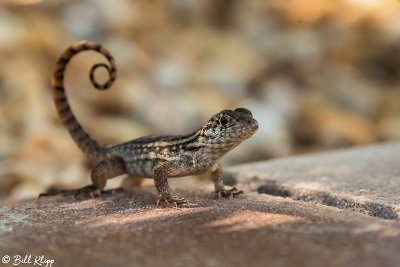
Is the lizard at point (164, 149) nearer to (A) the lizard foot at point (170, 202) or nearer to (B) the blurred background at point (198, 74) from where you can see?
(A) the lizard foot at point (170, 202)

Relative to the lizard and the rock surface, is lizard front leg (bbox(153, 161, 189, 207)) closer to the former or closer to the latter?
the lizard

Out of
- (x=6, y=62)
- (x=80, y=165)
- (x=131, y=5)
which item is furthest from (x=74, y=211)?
(x=131, y=5)

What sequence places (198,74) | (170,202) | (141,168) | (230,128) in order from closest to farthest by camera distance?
1. (170,202)
2. (230,128)
3. (141,168)
4. (198,74)

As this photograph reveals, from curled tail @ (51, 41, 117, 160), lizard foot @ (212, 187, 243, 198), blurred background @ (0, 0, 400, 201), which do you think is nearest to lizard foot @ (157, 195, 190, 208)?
lizard foot @ (212, 187, 243, 198)

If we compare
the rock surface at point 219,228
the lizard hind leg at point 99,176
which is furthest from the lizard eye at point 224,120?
the lizard hind leg at point 99,176

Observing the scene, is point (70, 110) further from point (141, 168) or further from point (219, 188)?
point (219, 188)

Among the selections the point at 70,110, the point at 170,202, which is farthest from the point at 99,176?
the point at 170,202

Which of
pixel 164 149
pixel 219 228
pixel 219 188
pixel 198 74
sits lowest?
pixel 219 228
